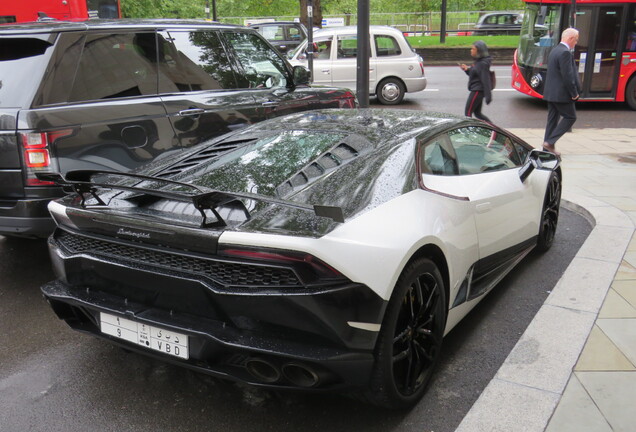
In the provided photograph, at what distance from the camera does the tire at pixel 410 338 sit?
2.67 metres

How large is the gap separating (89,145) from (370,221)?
8.56ft

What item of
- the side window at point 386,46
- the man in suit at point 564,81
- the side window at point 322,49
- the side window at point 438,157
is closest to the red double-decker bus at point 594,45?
the side window at point 386,46

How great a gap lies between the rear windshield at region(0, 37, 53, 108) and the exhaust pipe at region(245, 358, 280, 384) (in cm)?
279

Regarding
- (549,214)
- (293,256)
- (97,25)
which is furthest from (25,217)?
(549,214)

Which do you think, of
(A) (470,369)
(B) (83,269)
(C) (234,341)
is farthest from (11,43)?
(A) (470,369)

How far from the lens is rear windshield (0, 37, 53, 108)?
13.9 ft

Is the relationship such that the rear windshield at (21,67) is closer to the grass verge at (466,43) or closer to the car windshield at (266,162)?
the car windshield at (266,162)

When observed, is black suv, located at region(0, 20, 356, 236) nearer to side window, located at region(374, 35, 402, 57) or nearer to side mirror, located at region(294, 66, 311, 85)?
side mirror, located at region(294, 66, 311, 85)

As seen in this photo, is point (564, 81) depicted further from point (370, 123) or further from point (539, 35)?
point (539, 35)

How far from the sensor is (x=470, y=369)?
3.42m

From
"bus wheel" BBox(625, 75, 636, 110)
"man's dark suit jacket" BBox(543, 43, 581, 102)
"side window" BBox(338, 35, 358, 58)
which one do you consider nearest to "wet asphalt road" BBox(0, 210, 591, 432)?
"man's dark suit jacket" BBox(543, 43, 581, 102)

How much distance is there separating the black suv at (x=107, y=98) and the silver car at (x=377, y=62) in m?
8.84

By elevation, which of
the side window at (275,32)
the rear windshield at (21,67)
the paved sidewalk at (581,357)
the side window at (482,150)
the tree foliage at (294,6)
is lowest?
the paved sidewalk at (581,357)

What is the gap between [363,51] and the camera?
24.4 feet
